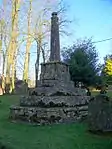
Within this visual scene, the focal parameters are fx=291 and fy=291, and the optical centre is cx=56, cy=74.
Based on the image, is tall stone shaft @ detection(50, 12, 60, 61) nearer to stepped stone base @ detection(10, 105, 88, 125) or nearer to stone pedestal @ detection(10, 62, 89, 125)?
stone pedestal @ detection(10, 62, 89, 125)

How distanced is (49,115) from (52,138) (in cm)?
336

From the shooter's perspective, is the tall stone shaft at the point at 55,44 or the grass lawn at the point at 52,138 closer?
the grass lawn at the point at 52,138

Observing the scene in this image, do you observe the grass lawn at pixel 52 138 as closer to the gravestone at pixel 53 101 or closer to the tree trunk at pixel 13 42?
the gravestone at pixel 53 101

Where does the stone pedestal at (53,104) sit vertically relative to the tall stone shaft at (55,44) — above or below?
below

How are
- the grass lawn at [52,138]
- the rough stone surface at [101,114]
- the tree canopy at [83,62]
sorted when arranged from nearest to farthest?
the grass lawn at [52,138] < the rough stone surface at [101,114] < the tree canopy at [83,62]

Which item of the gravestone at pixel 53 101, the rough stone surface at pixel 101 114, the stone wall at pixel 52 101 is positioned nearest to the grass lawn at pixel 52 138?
the rough stone surface at pixel 101 114

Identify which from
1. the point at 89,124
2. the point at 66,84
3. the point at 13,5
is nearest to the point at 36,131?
the point at 89,124

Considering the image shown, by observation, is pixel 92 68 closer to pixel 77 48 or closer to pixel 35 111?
pixel 77 48

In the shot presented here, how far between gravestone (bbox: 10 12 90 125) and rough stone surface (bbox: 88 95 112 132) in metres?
2.95

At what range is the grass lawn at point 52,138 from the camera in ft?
25.9

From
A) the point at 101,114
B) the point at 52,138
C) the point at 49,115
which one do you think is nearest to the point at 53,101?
the point at 49,115

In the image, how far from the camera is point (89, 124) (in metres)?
9.73

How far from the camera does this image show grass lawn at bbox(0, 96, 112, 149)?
25.9 ft

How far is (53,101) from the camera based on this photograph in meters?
12.8
